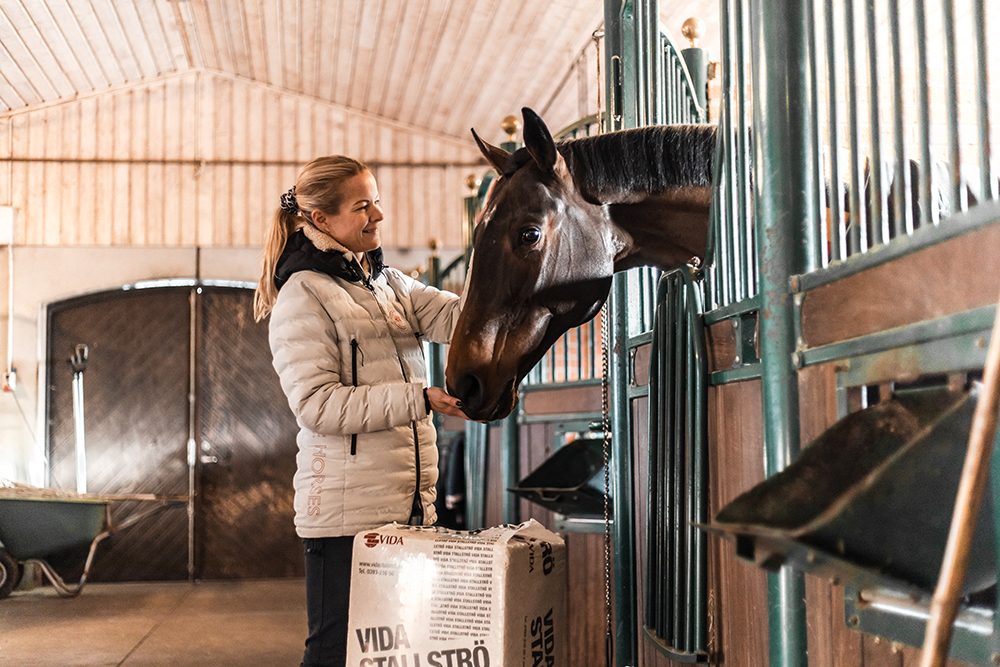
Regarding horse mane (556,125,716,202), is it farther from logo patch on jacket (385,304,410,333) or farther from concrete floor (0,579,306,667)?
concrete floor (0,579,306,667)

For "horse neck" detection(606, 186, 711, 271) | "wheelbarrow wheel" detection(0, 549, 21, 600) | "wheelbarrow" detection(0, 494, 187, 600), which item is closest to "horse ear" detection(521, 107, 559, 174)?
"horse neck" detection(606, 186, 711, 271)

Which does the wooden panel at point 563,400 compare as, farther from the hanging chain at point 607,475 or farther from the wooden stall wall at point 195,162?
the wooden stall wall at point 195,162

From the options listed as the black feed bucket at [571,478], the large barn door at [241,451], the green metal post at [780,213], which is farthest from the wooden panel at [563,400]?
the large barn door at [241,451]

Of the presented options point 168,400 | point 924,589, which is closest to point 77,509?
point 168,400

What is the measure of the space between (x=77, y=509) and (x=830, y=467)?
558 centimetres

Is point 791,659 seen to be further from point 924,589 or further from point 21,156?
point 21,156

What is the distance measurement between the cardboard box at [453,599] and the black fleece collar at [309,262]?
1.69ft

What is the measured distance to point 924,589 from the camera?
64 cm

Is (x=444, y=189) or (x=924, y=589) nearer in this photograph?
(x=924, y=589)

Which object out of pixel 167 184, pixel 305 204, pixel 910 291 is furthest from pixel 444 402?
pixel 167 184

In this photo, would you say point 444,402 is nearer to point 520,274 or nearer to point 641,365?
point 520,274

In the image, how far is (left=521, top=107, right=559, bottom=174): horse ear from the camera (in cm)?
129

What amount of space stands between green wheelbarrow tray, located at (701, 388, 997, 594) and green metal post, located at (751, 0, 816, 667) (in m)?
0.23

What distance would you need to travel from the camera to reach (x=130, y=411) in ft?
23.2
